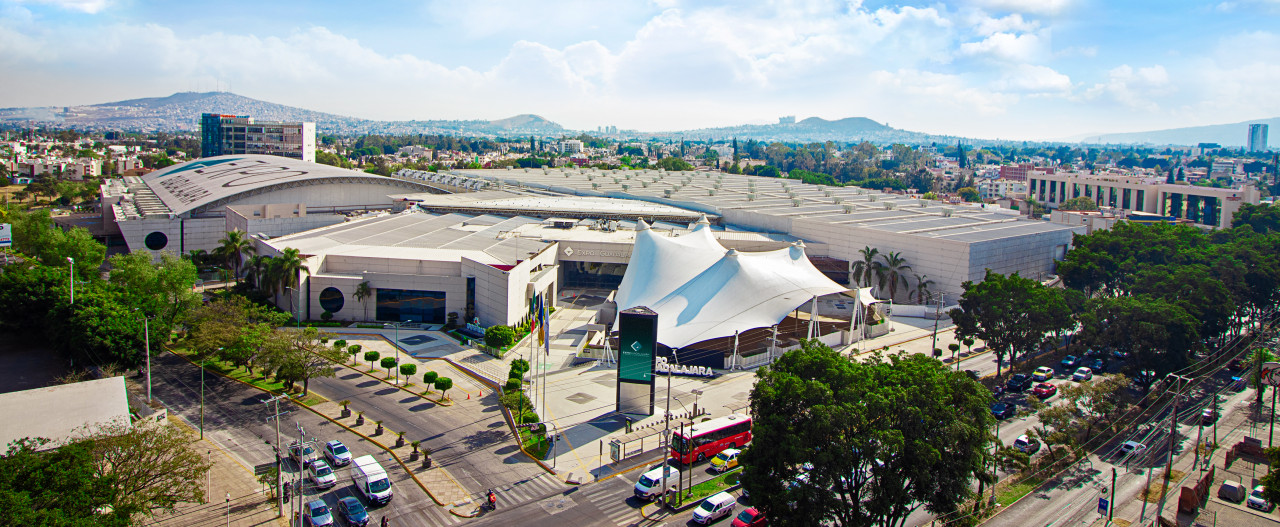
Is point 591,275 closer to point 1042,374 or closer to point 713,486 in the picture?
point 1042,374

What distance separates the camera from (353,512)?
2756 cm

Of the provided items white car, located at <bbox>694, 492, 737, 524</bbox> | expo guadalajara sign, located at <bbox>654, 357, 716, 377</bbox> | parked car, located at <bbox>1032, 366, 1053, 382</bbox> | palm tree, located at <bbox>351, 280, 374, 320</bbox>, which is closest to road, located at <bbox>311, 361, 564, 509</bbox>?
white car, located at <bbox>694, 492, 737, 524</bbox>

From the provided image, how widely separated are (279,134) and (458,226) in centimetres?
11432

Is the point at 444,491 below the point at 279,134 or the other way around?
below

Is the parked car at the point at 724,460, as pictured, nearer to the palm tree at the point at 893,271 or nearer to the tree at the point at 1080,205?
the palm tree at the point at 893,271

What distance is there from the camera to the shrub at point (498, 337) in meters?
48.9

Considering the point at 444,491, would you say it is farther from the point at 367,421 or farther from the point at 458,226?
the point at 458,226

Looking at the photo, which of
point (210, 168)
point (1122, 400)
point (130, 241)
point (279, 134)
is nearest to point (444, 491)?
point (1122, 400)

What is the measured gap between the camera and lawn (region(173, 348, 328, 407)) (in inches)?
1591

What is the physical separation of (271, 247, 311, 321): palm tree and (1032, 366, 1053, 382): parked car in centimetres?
4846

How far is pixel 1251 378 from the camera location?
44906mm

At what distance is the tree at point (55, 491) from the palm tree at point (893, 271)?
57.3 meters

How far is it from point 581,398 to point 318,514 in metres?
16.4

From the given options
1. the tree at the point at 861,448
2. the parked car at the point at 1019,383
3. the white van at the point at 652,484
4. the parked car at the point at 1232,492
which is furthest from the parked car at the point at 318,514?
the parked car at the point at 1019,383
